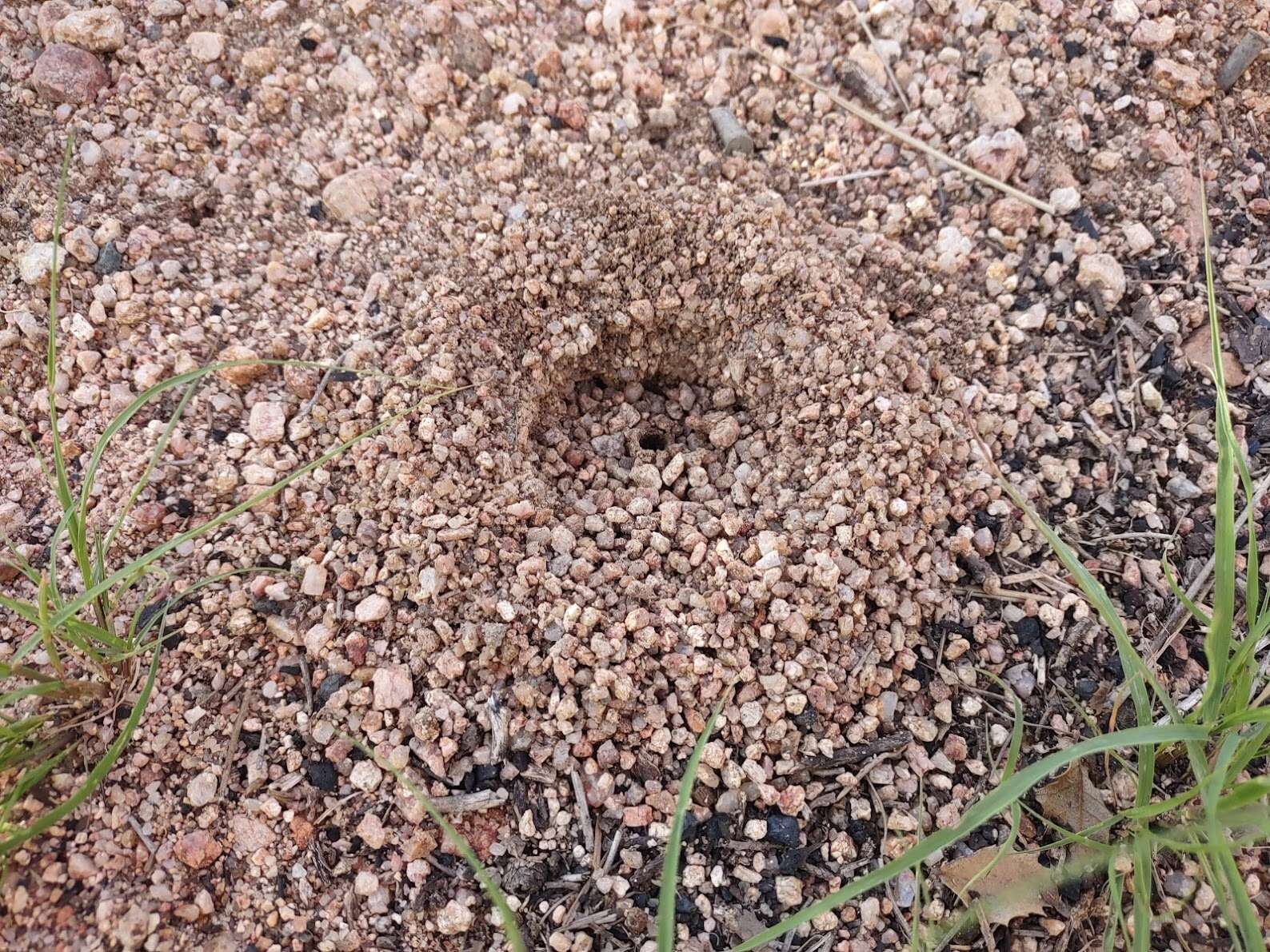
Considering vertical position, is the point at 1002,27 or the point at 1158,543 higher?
the point at 1002,27

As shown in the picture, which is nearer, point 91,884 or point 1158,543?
point 91,884

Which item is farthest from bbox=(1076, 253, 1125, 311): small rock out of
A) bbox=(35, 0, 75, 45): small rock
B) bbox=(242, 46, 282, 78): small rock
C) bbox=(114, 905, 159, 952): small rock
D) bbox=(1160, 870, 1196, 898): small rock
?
bbox=(35, 0, 75, 45): small rock

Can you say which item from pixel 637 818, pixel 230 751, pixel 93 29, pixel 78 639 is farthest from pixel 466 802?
pixel 93 29

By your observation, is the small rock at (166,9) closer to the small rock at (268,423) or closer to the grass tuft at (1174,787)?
the small rock at (268,423)

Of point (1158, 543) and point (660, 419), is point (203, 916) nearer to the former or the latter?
point (660, 419)

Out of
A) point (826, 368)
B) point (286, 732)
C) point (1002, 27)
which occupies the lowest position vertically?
point (286, 732)

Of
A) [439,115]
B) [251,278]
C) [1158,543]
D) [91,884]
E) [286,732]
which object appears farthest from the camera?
[439,115]

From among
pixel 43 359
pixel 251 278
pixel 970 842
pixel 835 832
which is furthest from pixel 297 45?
pixel 970 842

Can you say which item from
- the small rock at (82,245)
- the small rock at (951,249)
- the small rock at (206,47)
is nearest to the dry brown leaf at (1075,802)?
the small rock at (951,249)
